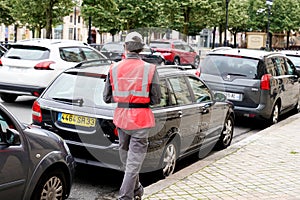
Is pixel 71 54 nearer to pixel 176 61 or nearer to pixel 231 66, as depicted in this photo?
pixel 231 66

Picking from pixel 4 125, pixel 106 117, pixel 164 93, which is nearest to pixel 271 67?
pixel 164 93

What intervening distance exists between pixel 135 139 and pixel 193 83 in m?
3.07

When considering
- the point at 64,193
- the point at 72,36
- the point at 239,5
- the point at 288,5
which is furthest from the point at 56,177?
the point at 72,36

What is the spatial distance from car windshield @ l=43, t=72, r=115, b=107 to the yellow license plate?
19 centimetres

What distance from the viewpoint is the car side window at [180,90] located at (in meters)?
7.16

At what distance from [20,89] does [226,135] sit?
5465mm

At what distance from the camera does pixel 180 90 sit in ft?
24.2

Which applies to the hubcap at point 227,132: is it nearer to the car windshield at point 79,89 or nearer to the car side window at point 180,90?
the car side window at point 180,90

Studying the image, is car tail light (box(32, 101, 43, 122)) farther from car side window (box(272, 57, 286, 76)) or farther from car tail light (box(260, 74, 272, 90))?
car side window (box(272, 57, 286, 76))

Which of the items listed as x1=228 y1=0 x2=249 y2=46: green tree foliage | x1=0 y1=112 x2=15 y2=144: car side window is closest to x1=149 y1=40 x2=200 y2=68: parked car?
x1=0 y1=112 x2=15 y2=144: car side window

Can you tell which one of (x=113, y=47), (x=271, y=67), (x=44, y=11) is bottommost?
(x=271, y=67)

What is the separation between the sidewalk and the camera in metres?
5.98

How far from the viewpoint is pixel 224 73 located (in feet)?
37.8

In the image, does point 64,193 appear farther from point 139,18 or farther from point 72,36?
point 72,36
